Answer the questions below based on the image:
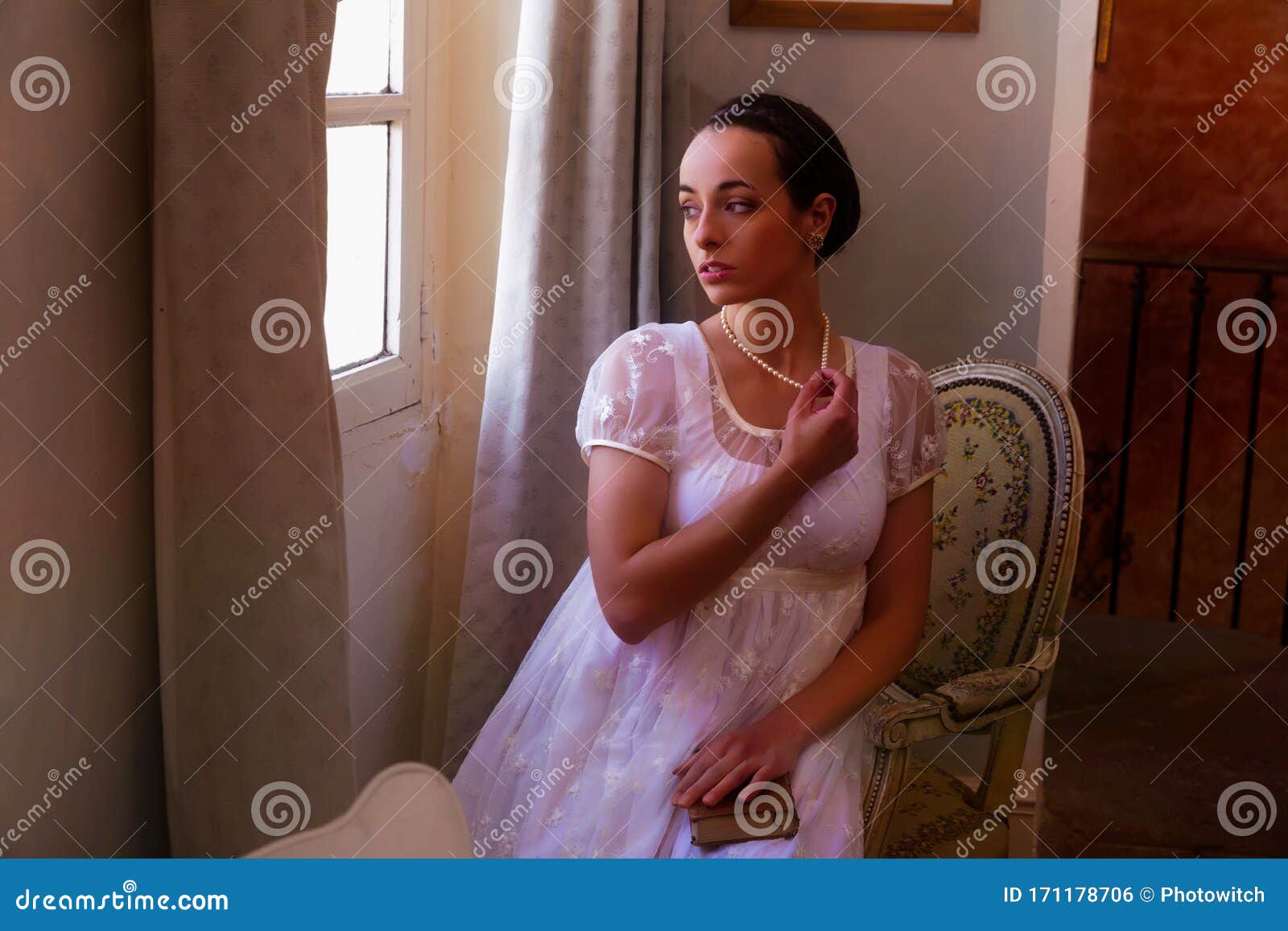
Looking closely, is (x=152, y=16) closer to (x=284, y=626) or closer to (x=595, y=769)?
(x=284, y=626)

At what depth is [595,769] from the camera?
126cm

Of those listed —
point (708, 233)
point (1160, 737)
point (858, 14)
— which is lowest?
point (1160, 737)

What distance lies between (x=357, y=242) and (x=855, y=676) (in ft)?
3.16

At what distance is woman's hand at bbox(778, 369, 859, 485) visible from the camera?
123 centimetres

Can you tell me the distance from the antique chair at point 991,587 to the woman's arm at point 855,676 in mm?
101

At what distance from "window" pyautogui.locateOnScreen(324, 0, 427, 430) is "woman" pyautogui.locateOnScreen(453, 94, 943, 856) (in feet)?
1.82

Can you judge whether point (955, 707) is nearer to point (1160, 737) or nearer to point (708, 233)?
point (708, 233)

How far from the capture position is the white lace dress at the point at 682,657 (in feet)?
4.06

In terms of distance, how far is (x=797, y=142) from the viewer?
4.23 feet

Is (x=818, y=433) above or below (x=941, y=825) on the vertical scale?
above

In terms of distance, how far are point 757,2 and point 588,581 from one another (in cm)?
112

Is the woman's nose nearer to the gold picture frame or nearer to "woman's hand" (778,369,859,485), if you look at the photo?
"woman's hand" (778,369,859,485)

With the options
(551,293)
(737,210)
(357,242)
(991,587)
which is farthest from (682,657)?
(357,242)

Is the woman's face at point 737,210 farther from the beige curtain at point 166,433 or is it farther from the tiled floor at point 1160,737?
the tiled floor at point 1160,737
